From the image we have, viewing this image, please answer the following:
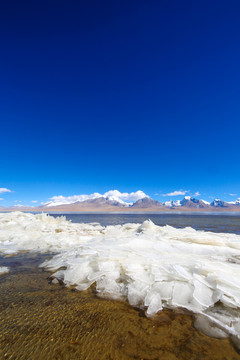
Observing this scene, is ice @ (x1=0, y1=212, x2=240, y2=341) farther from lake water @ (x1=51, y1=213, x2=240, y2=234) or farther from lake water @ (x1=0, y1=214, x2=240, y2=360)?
lake water @ (x1=51, y1=213, x2=240, y2=234)

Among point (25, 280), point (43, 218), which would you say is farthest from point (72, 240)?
point (43, 218)

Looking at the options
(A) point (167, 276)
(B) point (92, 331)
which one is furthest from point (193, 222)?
(B) point (92, 331)

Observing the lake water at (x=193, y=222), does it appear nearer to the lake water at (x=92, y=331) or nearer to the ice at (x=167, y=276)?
the ice at (x=167, y=276)

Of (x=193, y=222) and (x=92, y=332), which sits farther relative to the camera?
(x=193, y=222)

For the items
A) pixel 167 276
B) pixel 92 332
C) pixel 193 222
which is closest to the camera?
pixel 92 332

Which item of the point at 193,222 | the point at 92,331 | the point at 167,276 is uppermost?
the point at 193,222

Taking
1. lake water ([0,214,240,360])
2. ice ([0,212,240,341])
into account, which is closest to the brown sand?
lake water ([0,214,240,360])

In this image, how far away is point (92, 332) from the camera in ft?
7.34

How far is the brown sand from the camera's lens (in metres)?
1.89

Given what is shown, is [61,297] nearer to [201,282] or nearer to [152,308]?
[152,308]

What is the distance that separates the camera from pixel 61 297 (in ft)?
10.2

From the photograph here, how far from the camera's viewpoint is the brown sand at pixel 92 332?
1887mm

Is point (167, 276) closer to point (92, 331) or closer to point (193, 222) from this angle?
point (92, 331)

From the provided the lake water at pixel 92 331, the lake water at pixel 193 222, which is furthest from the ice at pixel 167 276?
the lake water at pixel 193 222
